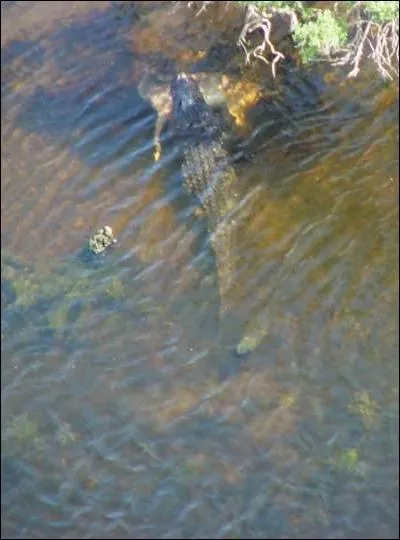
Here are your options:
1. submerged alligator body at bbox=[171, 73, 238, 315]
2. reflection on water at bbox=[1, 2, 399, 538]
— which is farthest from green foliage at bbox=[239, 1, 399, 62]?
submerged alligator body at bbox=[171, 73, 238, 315]

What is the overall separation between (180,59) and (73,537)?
271 inches

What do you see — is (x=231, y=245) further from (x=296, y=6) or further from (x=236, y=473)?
(x=296, y=6)

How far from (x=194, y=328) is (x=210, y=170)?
2318mm

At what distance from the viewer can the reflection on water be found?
7.00 meters

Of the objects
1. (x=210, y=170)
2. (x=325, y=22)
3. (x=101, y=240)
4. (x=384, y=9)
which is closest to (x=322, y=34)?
(x=325, y=22)

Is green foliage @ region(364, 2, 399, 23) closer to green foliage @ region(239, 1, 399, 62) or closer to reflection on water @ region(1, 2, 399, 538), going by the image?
green foliage @ region(239, 1, 399, 62)

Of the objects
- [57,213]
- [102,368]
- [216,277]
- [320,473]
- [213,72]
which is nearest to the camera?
[320,473]

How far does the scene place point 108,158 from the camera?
10.0 metres

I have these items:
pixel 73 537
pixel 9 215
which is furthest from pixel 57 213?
pixel 73 537

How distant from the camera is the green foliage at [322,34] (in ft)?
30.4

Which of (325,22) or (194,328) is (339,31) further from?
(194,328)

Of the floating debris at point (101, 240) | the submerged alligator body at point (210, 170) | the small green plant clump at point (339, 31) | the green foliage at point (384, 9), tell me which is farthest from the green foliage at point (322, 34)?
the floating debris at point (101, 240)

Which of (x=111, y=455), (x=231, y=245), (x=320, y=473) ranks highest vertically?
(x=231, y=245)

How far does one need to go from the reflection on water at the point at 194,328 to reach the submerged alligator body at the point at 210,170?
0.15 metres
